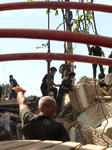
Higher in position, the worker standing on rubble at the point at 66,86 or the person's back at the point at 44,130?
the worker standing on rubble at the point at 66,86

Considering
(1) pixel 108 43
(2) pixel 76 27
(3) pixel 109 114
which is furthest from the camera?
(2) pixel 76 27

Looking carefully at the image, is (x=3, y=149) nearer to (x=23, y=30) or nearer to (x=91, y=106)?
(x=23, y=30)

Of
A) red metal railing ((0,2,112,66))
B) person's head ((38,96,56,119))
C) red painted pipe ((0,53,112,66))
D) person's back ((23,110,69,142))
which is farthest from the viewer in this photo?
red painted pipe ((0,53,112,66))

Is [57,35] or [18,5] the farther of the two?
[18,5]

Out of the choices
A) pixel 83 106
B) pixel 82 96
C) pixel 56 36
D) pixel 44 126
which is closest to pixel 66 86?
pixel 82 96

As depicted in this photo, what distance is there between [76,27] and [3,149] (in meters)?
11.1

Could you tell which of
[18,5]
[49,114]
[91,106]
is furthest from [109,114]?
[49,114]

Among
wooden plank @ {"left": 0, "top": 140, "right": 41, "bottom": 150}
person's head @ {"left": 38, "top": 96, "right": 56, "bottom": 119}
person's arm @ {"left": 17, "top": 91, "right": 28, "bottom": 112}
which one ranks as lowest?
wooden plank @ {"left": 0, "top": 140, "right": 41, "bottom": 150}

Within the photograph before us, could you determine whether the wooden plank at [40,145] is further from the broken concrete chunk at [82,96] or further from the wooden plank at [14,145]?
the broken concrete chunk at [82,96]

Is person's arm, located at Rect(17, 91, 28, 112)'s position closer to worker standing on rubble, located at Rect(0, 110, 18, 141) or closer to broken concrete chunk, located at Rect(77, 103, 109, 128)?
worker standing on rubble, located at Rect(0, 110, 18, 141)

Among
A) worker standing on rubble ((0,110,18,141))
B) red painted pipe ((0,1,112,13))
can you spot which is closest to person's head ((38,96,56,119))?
red painted pipe ((0,1,112,13))

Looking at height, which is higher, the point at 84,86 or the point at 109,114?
the point at 84,86

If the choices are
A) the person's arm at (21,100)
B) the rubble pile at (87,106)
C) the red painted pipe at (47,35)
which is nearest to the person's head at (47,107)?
the person's arm at (21,100)

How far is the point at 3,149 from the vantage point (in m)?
1.79
